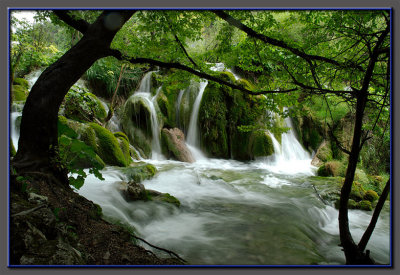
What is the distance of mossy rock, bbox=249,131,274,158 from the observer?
30.2 feet

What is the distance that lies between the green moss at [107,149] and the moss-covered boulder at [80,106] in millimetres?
1028

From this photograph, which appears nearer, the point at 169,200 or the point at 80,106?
the point at 169,200

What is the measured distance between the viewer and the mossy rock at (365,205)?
15.7 ft

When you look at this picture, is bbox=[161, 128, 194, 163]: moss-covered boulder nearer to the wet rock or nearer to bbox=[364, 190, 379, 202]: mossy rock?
bbox=[364, 190, 379, 202]: mossy rock

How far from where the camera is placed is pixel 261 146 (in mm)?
9273

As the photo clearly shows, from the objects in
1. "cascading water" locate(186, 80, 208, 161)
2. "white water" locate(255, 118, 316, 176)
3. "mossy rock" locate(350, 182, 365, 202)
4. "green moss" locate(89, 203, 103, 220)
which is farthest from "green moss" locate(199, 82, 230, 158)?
"green moss" locate(89, 203, 103, 220)

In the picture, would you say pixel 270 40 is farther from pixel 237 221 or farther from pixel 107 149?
pixel 107 149

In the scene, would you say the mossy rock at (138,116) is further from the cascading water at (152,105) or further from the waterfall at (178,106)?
the waterfall at (178,106)

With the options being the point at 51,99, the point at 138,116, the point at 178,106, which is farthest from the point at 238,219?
the point at 178,106

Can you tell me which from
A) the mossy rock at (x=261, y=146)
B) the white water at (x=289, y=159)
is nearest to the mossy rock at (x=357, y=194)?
the white water at (x=289, y=159)

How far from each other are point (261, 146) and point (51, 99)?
8087 mm

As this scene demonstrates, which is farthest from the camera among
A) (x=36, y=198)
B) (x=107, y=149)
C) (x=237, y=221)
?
(x=107, y=149)

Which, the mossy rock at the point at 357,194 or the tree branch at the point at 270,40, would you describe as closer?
the tree branch at the point at 270,40

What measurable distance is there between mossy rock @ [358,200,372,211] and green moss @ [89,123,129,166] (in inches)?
229
